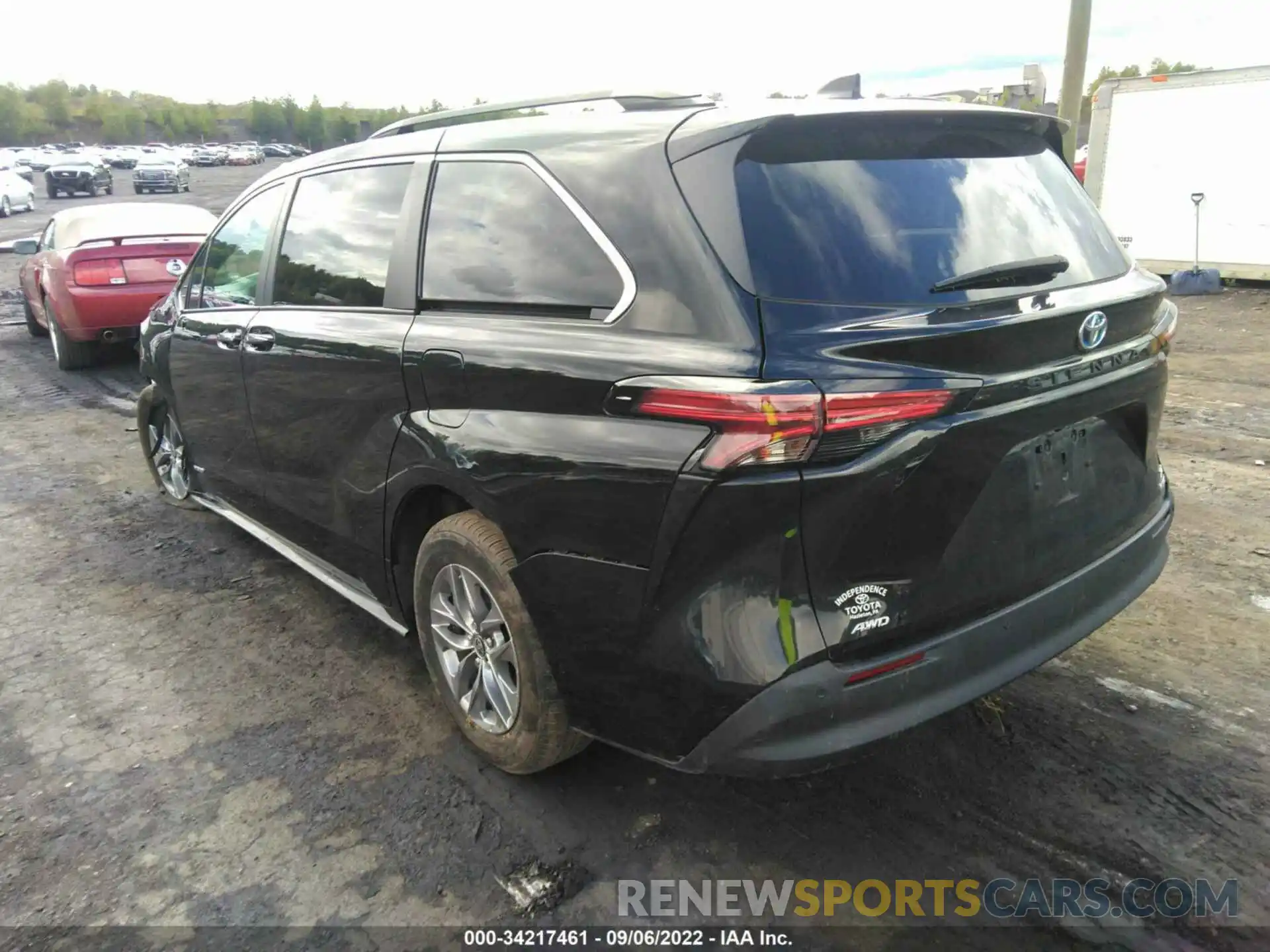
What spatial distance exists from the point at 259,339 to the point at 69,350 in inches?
266

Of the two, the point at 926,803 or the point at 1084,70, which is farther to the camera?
the point at 1084,70

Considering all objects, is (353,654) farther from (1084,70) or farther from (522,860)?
(1084,70)

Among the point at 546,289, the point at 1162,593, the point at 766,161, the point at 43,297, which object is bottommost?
the point at 1162,593

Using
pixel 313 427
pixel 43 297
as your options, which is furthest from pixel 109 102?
pixel 313 427

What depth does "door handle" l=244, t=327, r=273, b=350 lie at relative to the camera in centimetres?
375

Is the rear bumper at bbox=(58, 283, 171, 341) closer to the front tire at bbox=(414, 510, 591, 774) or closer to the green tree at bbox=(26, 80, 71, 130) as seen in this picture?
the front tire at bbox=(414, 510, 591, 774)

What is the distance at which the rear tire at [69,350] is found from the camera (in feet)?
30.1

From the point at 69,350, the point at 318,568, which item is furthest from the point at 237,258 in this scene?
the point at 69,350

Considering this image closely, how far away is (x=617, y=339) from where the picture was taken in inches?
92.1

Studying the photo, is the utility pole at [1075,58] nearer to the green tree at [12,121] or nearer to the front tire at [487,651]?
the front tire at [487,651]

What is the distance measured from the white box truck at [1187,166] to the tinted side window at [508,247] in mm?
13255

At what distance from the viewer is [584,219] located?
251 cm

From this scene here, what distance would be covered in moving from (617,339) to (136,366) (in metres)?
9.08

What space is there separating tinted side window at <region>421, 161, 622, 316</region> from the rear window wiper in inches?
32.1
